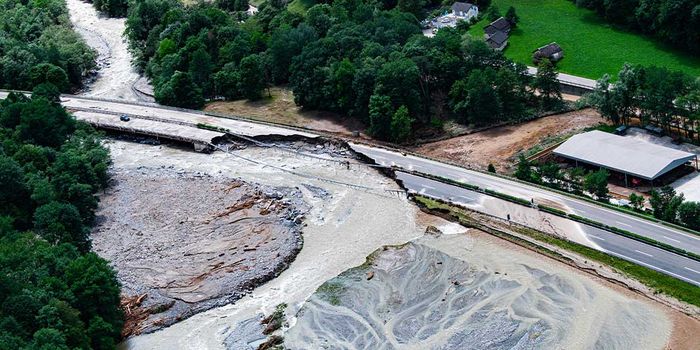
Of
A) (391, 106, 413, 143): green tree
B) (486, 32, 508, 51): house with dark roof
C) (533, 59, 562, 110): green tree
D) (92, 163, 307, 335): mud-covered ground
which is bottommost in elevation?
(92, 163, 307, 335): mud-covered ground

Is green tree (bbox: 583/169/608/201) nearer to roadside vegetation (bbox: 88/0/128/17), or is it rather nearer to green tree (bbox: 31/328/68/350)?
green tree (bbox: 31/328/68/350)

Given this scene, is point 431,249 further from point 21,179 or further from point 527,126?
point 21,179

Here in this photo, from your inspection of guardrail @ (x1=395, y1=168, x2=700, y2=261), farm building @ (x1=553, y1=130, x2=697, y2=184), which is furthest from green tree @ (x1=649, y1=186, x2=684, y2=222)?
farm building @ (x1=553, y1=130, x2=697, y2=184)

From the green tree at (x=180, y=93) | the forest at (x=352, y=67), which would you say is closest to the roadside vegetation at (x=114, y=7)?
the forest at (x=352, y=67)

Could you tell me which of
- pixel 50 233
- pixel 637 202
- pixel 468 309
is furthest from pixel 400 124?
pixel 50 233

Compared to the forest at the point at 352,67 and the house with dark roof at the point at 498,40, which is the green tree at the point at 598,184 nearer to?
the forest at the point at 352,67

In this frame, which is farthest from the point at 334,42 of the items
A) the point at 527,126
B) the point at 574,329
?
the point at 574,329

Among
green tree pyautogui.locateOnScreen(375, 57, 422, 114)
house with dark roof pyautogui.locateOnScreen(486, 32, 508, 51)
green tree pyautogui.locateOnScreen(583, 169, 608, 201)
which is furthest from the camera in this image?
house with dark roof pyautogui.locateOnScreen(486, 32, 508, 51)

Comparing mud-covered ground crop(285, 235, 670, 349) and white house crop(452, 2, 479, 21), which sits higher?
white house crop(452, 2, 479, 21)
